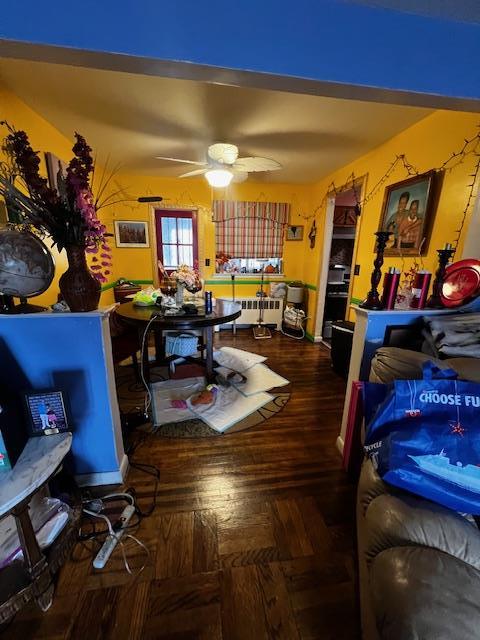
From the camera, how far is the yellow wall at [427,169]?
1765 millimetres

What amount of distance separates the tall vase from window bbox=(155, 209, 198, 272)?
10.3ft

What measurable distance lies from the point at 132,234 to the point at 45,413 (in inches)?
138

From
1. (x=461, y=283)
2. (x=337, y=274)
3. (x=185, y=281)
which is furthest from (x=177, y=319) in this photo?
(x=337, y=274)

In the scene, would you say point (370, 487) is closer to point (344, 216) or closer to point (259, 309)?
point (259, 309)

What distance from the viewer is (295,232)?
14.1ft

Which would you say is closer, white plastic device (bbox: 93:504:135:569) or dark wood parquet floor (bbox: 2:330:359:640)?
dark wood parquet floor (bbox: 2:330:359:640)

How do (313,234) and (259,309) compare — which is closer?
(313,234)

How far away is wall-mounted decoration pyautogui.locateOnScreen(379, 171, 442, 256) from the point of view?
200 centimetres

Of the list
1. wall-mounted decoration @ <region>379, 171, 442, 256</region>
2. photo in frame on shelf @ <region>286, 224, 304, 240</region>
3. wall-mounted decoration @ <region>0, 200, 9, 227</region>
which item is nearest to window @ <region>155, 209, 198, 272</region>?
photo in frame on shelf @ <region>286, 224, 304, 240</region>

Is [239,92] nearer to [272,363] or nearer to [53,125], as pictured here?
[53,125]

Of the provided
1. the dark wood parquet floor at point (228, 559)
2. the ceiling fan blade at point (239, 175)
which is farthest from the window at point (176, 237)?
the dark wood parquet floor at point (228, 559)

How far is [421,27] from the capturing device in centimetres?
95

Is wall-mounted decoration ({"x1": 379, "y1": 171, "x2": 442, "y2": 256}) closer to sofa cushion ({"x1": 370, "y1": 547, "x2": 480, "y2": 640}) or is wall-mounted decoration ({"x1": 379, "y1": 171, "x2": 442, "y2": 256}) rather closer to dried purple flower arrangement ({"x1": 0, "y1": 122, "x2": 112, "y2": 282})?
sofa cushion ({"x1": 370, "y1": 547, "x2": 480, "y2": 640})

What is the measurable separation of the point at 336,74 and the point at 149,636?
7.05 feet
